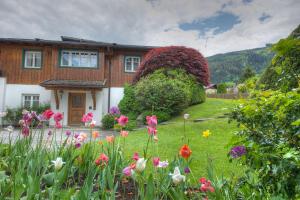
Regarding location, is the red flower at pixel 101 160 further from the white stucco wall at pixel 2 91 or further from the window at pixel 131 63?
the white stucco wall at pixel 2 91

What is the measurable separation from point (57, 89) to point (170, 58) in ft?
23.6

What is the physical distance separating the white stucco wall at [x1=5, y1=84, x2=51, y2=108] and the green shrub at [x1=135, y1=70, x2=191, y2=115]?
6.84 meters

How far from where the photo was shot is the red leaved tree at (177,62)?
13.2 m

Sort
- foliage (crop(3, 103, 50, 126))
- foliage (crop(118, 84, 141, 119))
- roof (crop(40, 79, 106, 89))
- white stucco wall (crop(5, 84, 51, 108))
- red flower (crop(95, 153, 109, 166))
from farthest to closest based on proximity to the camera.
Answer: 1. white stucco wall (crop(5, 84, 51, 108))
2. foliage (crop(3, 103, 50, 126))
3. foliage (crop(118, 84, 141, 119))
4. roof (crop(40, 79, 106, 89))
5. red flower (crop(95, 153, 109, 166))

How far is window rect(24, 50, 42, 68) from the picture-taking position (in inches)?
575

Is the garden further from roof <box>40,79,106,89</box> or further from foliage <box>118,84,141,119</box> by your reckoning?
roof <box>40,79,106,89</box>

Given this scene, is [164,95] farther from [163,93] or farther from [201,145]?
[201,145]

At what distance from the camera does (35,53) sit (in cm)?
1472

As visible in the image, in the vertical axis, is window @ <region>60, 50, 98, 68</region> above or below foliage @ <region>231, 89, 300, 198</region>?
above

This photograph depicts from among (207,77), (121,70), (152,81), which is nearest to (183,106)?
(152,81)

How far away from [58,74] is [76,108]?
2.59m

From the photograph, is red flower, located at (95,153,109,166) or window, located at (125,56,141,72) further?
window, located at (125,56,141,72)

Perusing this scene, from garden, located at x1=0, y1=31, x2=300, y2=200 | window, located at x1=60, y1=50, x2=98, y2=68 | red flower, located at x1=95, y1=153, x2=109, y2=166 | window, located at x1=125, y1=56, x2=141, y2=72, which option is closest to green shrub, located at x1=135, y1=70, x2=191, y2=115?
window, located at x1=125, y1=56, x2=141, y2=72

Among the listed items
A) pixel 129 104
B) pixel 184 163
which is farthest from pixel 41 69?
pixel 184 163
